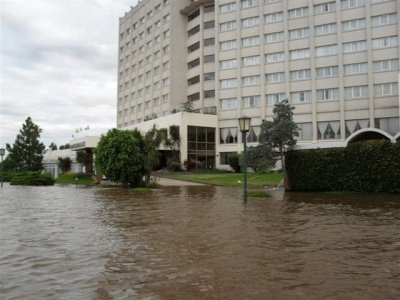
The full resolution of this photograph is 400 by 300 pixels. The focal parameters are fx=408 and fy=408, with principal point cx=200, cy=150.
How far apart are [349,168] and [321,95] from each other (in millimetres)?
33942

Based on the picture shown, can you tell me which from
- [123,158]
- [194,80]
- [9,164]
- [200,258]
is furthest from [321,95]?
[200,258]

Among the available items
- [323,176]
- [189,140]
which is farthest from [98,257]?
[189,140]

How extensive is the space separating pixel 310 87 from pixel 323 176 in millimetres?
33751

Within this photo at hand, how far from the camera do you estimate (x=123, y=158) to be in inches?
1198

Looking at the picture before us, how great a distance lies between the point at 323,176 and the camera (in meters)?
25.3

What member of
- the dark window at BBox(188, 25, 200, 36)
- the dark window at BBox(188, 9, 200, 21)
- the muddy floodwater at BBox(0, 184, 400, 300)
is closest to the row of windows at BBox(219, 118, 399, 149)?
the dark window at BBox(188, 25, 200, 36)

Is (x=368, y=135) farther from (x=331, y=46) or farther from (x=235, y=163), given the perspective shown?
(x=331, y=46)

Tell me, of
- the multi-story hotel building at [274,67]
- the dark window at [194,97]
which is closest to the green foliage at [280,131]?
the multi-story hotel building at [274,67]

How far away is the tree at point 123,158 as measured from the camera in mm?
30594

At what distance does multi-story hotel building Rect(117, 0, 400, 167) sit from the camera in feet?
174

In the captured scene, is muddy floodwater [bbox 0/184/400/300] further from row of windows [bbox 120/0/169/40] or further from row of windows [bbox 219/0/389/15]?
row of windows [bbox 120/0/169/40]

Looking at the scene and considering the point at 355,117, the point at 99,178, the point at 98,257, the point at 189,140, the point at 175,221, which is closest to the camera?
the point at 98,257

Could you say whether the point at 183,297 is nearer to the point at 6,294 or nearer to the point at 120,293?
the point at 120,293

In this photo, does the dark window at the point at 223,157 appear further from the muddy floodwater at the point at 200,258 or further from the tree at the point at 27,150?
the muddy floodwater at the point at 200,258
